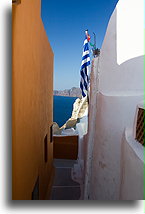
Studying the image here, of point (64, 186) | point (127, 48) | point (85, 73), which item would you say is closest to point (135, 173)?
point (127, 48)

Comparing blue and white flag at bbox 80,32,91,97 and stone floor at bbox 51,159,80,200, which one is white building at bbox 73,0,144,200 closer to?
stone floor at bbox 51,159,80,200

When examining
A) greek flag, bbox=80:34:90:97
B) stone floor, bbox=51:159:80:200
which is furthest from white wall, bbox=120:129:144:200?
greek flag, bbox=80:34:90:97

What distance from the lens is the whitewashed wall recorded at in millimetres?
4008

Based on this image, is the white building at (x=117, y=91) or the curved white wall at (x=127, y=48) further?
the curved white wall at (x=127, y=48)

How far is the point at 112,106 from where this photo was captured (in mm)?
4270

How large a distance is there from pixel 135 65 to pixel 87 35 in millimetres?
8705

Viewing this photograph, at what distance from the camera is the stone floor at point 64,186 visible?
6.70 meters

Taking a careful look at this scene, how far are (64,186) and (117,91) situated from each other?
16.6 feet

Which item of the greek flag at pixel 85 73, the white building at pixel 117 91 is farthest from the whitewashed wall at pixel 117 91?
the greek flag at pixel 85 73

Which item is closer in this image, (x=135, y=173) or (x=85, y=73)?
Answer: (x=135, y=173)

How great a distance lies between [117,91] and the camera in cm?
433

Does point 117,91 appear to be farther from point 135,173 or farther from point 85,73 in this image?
point 85,73

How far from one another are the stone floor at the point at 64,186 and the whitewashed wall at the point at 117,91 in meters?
2.16

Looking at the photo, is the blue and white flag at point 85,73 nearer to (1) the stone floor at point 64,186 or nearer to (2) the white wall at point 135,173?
(1) the stone floor at point 64,186
